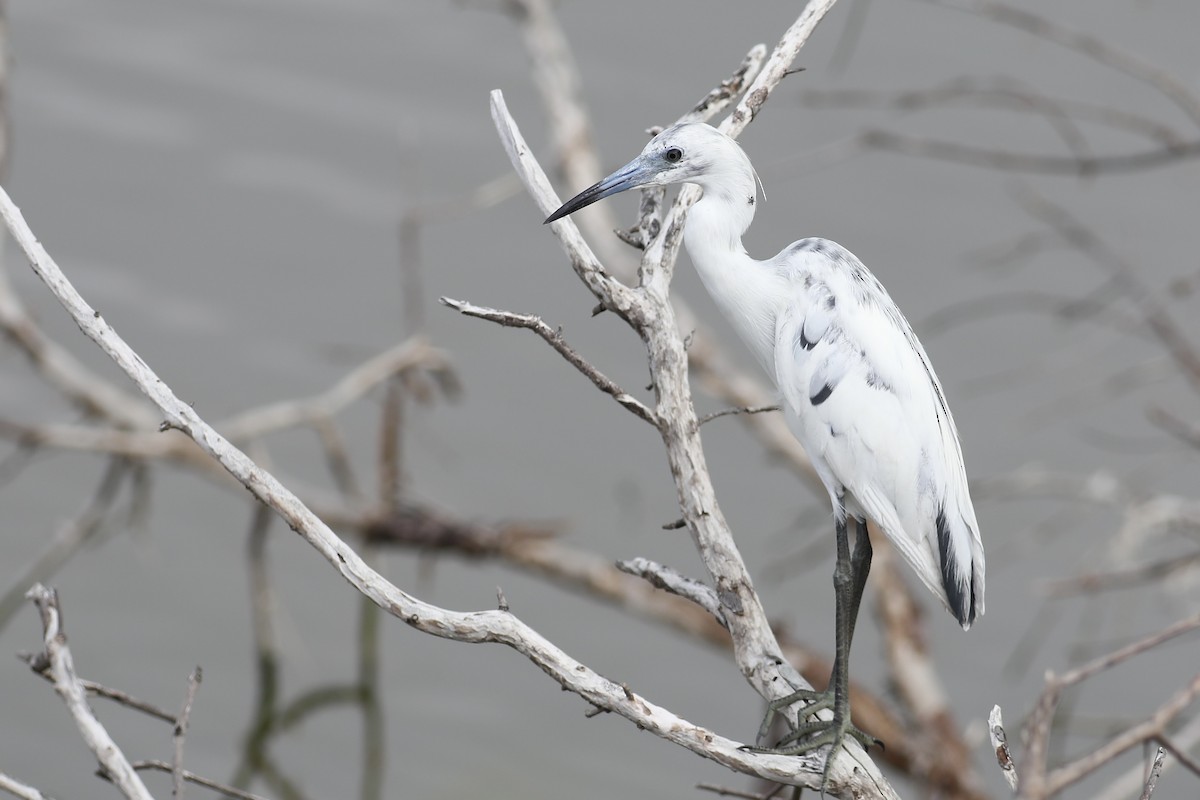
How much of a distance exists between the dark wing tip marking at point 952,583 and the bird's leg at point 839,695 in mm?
219

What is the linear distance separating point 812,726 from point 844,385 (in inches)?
27.3

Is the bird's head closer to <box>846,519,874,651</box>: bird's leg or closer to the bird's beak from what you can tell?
the bird's beak

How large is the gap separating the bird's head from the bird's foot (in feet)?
3.45

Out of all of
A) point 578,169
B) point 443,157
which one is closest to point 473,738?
point 578,169

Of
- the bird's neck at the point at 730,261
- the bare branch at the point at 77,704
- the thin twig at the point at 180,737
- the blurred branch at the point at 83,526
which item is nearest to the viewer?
the bare branch at the point at 77,704

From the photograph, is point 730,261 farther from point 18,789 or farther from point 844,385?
point 18,789

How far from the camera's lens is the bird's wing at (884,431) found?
2.86 metres

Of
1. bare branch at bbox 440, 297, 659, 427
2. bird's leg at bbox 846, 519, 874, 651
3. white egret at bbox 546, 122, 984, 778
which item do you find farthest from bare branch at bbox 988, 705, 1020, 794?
bird's leg at bbox 846, 519, 874, 651

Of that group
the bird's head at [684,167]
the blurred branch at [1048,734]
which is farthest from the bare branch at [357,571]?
the bird's head at [684,167]

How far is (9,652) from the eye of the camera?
5648mm

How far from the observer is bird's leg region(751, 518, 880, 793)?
8.77 ft

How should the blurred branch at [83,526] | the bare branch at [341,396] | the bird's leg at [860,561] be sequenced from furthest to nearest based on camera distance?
1. the blurred branch at [83,526]
2. the bare branch at [341,396]
3. the bird's leg at [860,561]

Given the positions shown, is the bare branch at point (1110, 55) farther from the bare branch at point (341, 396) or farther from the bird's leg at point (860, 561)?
the bare branch at point (341, 396)

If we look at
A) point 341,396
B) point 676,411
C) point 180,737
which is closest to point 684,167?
point 676,411
